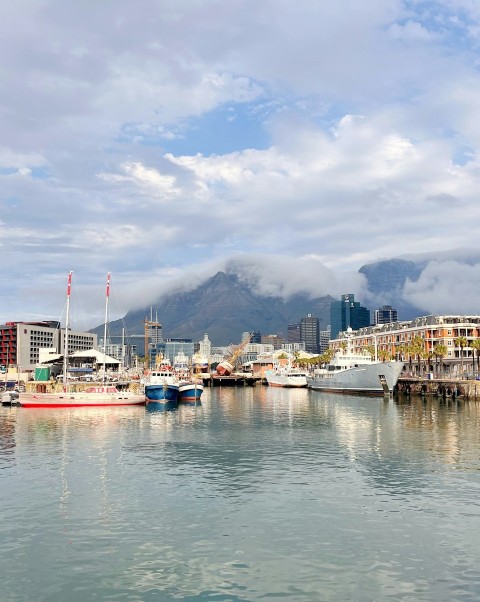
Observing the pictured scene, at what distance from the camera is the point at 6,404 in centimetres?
12269

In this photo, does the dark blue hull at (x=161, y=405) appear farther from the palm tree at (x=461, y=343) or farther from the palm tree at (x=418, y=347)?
the palm tree at (x=461, y=343)

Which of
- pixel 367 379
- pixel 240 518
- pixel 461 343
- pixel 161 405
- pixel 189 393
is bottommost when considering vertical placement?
pixel 240 518

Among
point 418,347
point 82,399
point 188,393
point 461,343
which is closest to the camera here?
point 82,399

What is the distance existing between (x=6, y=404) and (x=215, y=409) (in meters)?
47.1

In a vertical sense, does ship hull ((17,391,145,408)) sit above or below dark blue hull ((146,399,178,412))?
above

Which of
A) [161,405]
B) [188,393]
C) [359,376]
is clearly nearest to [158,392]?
[161,405]

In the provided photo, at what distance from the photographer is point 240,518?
32.3 meters

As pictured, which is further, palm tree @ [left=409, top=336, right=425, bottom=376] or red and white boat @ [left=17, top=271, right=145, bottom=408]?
palm tree @ [left=409, top=336, right=425, bottom=376]

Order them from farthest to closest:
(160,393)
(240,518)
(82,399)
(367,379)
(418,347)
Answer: (418,347) → (367,379) → (160,393) → (82,399) → (240,518)

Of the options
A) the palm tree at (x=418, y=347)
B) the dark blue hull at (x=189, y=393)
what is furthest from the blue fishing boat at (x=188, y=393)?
the palm tree at (x=418, y=347)

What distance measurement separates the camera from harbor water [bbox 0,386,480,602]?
23.6 meters

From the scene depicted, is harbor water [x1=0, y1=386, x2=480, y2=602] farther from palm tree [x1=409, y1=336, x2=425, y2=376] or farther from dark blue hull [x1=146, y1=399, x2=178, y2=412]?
palm tree [x1=409, y1=336, x2=425, y2=376]

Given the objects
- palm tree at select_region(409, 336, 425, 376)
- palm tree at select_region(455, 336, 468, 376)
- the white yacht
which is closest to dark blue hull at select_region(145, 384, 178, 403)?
the white yacht

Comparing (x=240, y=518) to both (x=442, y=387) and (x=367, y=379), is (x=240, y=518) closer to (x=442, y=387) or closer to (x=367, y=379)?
(x=442, y=387)
